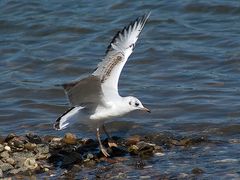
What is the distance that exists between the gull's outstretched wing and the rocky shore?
28.2 inches

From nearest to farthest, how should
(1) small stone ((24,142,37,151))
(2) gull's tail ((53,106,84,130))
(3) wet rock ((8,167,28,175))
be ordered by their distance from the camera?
1. (3) wet rock ((8,167,28,175))
2. (2) gull's tail ((53,106,84,130))
3. (1) small stone ((24,142,37,151))

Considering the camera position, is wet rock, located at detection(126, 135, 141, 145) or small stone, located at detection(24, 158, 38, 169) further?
wet rock, located at detection(126, 135, 141, 145)

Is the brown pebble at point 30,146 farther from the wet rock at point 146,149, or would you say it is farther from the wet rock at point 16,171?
the wet rock at point 146,149

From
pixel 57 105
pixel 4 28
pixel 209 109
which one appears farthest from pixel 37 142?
pixel 4 28

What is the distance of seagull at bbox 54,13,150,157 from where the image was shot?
310 inches

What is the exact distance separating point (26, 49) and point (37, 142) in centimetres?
513

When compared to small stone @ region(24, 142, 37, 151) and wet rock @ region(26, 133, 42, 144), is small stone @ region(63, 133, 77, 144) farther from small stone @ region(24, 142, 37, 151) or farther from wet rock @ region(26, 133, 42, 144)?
small stone @ region(24, 142, 37, 151)

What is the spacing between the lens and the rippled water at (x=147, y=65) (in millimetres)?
9375

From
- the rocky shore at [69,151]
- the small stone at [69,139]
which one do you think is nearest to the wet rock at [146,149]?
the rocky shore at [69,151]

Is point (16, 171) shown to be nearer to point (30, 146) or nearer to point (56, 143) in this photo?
point (30, 146)

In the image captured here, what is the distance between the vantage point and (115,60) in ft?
28.5

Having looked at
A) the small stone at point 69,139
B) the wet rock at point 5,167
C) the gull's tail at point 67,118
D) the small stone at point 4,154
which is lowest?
the wet rock at point 5,167

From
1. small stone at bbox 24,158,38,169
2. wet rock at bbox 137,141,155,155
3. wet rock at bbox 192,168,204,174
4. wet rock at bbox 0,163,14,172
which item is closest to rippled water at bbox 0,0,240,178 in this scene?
wet rock at bbox 192,168,204,174

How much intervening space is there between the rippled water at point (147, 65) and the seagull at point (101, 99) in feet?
2.65
